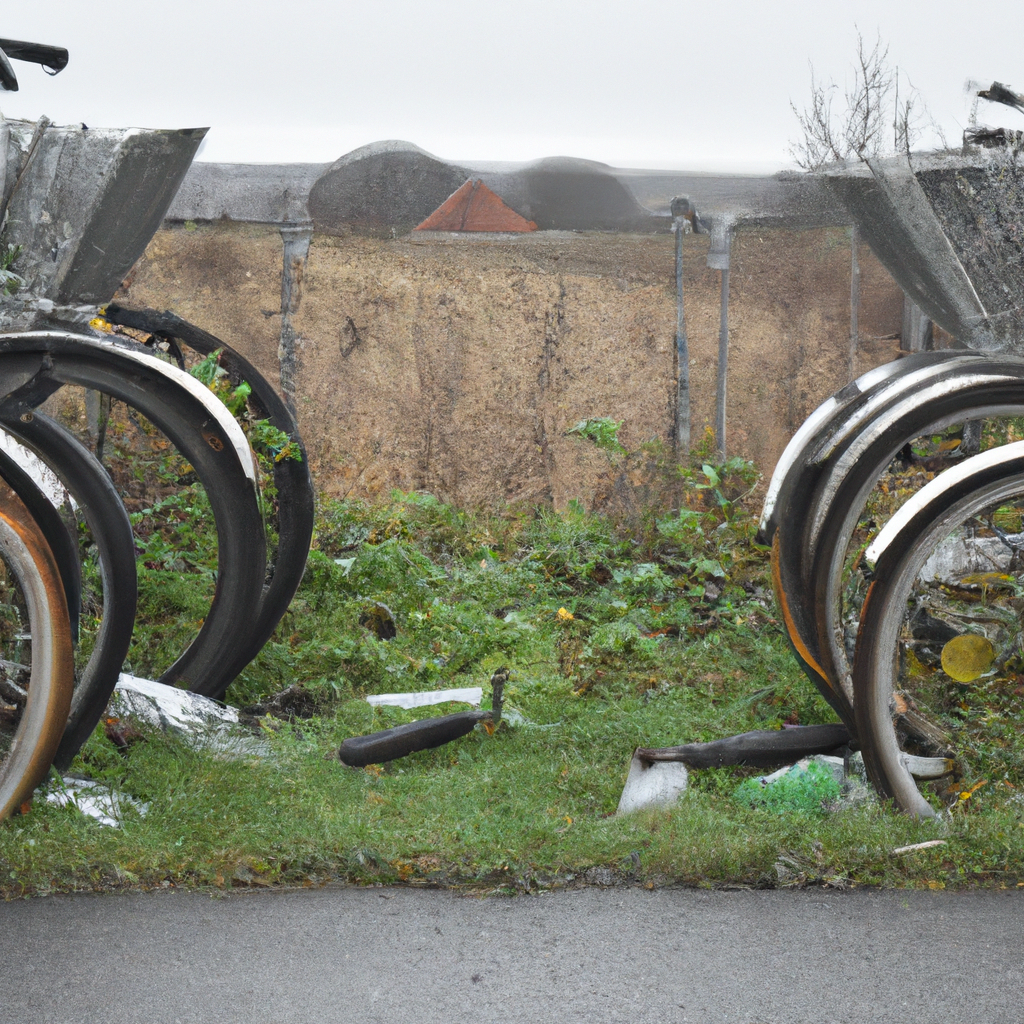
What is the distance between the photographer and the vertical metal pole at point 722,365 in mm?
8242

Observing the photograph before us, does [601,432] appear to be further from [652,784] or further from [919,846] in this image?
Result: [919,846]

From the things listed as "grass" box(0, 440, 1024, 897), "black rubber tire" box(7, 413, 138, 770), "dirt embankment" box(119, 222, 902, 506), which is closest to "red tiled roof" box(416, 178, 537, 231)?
"dirt embankment" box(119, 222, 902, 506)

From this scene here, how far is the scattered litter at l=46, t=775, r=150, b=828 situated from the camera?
342cm

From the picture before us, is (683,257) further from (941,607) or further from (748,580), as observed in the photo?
(941,607)

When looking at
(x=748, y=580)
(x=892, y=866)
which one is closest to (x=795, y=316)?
(x=748, y=580)

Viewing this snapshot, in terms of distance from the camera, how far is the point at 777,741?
3.85 m

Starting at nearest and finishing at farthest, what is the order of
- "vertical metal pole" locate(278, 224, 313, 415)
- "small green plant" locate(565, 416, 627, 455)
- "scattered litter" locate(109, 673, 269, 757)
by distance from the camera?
"scattered litter" locate(109, 673, 269, 757), "small green plant" locate(565, 416, 627, 455), "vertical metal pole" locate(278, 224, 313, 415)

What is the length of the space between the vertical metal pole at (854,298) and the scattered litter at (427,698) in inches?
198

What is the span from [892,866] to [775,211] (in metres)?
6.36

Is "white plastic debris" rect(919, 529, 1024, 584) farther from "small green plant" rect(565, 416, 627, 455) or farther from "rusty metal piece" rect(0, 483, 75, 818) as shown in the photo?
"rusty metal piece" rect(0, 483, 75, 818)

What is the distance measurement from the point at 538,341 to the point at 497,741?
454 cm

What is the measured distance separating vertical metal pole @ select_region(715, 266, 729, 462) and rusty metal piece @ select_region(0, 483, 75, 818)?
5959mm

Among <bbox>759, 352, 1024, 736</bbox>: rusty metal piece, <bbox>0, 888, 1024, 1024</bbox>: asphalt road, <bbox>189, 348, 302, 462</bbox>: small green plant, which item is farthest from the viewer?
<bbox>189, 348, 302, 462</bbox>: small green plant

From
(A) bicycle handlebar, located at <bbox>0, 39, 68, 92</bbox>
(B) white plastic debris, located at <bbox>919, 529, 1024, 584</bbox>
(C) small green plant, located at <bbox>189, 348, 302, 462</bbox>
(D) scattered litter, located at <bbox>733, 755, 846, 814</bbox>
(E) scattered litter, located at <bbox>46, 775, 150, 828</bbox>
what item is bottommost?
(E) scattered litter, located at <bbox>46, 775, 150, 828</bbox>
